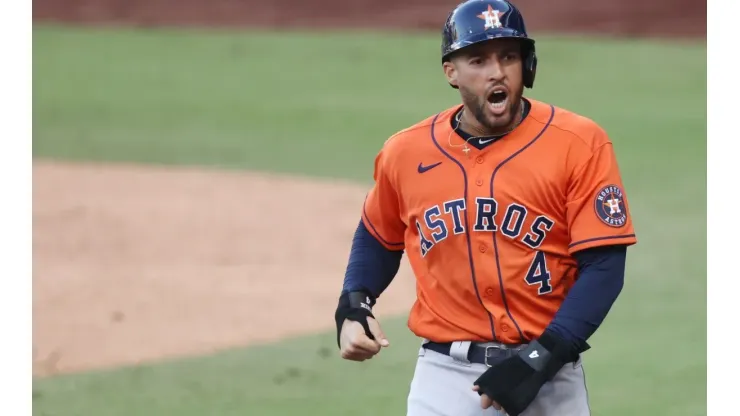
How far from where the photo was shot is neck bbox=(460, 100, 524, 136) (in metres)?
3.80

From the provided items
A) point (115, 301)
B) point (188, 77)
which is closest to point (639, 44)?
point (188, 77)

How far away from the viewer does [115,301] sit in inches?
363

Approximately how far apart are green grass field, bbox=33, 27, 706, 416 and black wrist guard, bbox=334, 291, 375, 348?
2.56 m

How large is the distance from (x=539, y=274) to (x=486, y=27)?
72cm

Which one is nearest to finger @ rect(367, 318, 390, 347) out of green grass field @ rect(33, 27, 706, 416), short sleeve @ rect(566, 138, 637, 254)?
short sleeve @ rect(566, 138, 637, 254)

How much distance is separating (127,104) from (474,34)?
13142 mm

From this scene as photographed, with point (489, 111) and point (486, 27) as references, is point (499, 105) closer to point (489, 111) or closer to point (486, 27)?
point (489, 111)

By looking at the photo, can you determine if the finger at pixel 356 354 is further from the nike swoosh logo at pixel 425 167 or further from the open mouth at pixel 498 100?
the open mouth at pixel 498 100

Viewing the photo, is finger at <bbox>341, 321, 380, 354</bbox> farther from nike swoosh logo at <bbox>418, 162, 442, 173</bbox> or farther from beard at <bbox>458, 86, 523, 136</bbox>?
beard at <bbox>458, 86, 523, 136</bbox>

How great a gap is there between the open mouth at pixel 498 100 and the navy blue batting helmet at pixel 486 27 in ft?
0.36

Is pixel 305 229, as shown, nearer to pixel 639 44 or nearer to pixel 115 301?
pixel 115 301

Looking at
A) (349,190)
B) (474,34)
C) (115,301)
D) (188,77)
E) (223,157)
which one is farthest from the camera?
(188,77)

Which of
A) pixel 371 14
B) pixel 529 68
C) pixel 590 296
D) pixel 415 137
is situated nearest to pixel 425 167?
pixel 415 137

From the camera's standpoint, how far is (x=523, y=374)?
11.4ft
